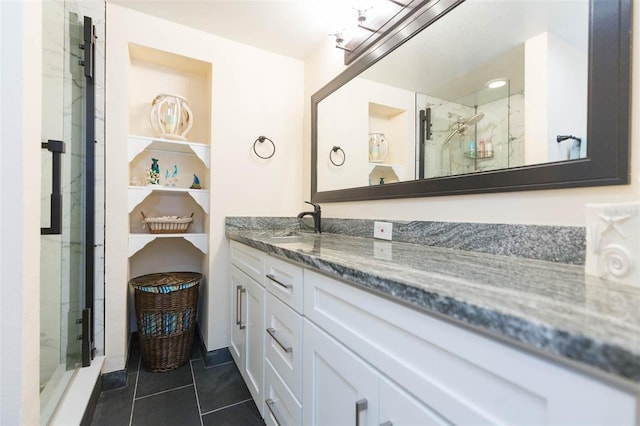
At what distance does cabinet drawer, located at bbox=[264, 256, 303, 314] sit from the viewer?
94 centimetres

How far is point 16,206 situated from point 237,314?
117 centimetres

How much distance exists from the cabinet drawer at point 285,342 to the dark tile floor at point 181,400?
0.48m

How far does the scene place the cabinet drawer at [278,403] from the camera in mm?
959

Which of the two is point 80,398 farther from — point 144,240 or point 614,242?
point 614,242

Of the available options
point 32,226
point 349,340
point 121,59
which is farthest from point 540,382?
point 121,59

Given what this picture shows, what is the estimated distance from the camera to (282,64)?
2141 mm

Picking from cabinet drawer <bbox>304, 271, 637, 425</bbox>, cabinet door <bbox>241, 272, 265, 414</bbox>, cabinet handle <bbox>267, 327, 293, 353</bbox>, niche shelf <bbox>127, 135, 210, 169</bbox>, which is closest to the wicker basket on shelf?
niche shelf <bbox>127, 135, 210, 169</bbox>

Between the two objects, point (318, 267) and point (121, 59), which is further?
point (121, 59)

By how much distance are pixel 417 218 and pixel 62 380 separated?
5.92ft

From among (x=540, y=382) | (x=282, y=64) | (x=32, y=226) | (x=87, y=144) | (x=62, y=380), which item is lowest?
(x=62, y=380)

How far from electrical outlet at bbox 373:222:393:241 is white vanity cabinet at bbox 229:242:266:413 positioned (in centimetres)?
59

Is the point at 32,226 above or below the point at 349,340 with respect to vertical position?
above

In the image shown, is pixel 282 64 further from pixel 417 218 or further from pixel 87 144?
pixel 417 218

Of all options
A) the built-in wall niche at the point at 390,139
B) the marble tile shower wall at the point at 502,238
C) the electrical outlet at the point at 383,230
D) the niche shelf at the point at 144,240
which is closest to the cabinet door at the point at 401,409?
the marble tile shower wall at the point at 502,238
